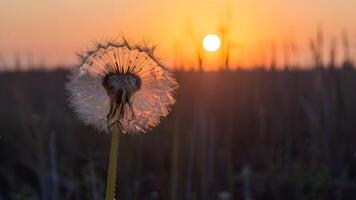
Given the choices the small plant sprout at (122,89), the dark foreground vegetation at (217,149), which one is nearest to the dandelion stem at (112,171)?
the small plant sprout at (122,89)

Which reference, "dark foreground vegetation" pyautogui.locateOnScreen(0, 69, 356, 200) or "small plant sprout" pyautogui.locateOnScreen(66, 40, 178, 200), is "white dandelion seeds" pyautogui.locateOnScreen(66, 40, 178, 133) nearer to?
"small plant sprout" pyautogui.locateOnScreen(66, 40, 178, 200)

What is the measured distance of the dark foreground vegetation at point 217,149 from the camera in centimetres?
312

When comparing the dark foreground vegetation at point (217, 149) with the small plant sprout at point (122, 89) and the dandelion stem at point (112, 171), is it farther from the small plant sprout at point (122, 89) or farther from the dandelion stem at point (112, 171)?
the dandelion stem at point (112, 171)

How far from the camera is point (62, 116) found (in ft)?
18.8

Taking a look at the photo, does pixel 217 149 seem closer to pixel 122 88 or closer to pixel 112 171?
pixel 122 88

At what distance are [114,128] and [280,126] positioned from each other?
356 centimetres

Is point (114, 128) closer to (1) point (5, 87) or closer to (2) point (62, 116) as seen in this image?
(2) point (62, 116)

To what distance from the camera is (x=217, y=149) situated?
417 cm

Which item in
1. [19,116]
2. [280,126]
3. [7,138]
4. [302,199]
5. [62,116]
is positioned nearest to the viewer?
[302,199]

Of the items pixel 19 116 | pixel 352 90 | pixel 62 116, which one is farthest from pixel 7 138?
pixel 352 90

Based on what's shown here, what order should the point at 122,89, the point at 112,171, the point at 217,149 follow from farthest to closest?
the point at 217,149, the point at 122,89, the point at 112,171

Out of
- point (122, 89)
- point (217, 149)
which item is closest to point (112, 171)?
point (122, 89)

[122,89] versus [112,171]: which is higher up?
[122,89]

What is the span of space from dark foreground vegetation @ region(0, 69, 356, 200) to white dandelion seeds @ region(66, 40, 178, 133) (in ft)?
4.27
